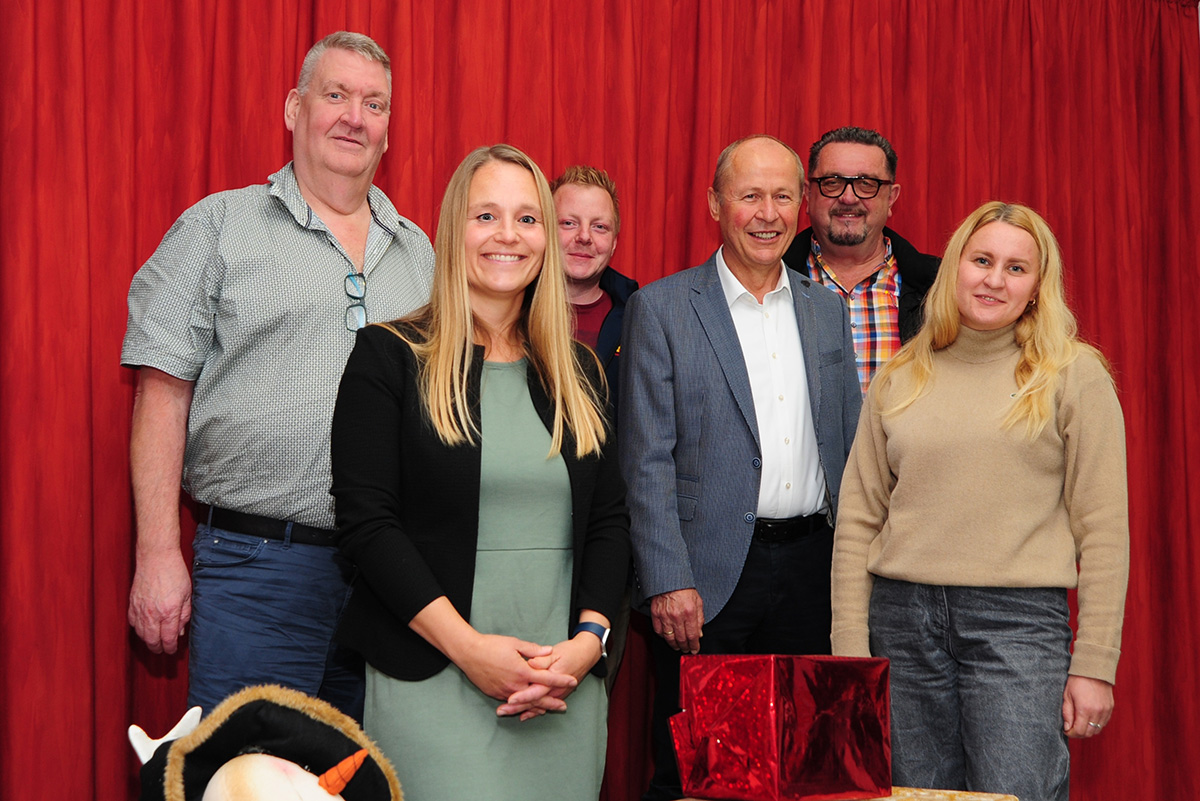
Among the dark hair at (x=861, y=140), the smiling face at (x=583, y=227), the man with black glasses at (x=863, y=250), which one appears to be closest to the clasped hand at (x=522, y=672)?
the smiling face at (x=583, y=227)

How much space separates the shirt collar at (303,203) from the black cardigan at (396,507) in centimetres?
61

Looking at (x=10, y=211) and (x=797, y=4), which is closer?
(x=10, y=211)

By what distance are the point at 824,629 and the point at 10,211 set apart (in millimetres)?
2072

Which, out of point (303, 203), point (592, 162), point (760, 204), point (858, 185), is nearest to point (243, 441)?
point (303, 203)

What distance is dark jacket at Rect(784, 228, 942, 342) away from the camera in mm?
2623

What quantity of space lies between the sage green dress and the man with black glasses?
1.28 metres

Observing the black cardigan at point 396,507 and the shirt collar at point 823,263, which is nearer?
the black cardigan at point 396,507

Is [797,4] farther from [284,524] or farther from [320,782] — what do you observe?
[320,782]

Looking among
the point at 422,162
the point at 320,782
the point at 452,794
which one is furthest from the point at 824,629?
the point at 422,162

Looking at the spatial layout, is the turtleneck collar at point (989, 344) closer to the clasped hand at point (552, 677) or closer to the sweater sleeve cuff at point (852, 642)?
the sweater sleeve cuff at point (852, 642)

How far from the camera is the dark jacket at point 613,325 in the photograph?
96.7 inches

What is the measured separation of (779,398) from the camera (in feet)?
7.52

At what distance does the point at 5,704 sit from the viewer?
219 centimetres

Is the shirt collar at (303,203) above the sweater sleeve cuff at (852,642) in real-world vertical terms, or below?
above
